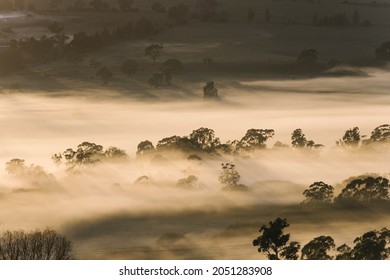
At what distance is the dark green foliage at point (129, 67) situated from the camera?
3350 cm

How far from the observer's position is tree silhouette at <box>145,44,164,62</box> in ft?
111

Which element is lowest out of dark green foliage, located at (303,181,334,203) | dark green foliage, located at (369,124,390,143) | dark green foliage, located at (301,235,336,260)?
dark green foliage, located at (301,235,336,260)

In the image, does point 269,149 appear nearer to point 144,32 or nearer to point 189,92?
point 189,92

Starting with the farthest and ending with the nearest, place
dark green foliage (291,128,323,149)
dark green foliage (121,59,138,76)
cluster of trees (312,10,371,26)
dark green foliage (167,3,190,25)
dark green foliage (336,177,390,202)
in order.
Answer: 1. cluster of trees (312,10,371,26)
2. dark green foliage (167,3,190,25)
3. dark green foliage (121,59,138,76)
4. dark green foliage (291,128,323,149)
5. dark green foliage (336,177,390,202)

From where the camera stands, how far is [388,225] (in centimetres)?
2916

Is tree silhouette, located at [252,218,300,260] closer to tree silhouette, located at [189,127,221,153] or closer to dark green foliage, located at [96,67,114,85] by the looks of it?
tree silhouette, located at [189,127,221,153]

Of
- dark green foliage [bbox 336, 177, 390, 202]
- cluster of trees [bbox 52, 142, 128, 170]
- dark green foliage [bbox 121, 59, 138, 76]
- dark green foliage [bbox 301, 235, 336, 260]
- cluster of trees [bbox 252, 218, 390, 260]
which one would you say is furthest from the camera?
dark green foliage [bbox 121, 59, 138, 76]

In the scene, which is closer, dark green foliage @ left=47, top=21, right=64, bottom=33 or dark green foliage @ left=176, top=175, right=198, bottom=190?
dark green foliage @ left=176, top=175, right=198, bottom=190

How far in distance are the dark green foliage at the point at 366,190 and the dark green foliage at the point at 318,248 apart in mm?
1963

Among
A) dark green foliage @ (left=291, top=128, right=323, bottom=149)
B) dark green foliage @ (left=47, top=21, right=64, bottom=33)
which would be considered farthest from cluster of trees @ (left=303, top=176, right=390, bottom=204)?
dark green foliage @ (left=47, top=21, right=64, bottom=33)

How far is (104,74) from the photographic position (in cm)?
3303

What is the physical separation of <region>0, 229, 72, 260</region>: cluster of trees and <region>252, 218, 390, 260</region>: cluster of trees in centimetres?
549

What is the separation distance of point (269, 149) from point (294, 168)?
3.33 ft

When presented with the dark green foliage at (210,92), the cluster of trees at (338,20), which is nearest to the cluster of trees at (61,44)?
the dark green foliage at (210,92)
